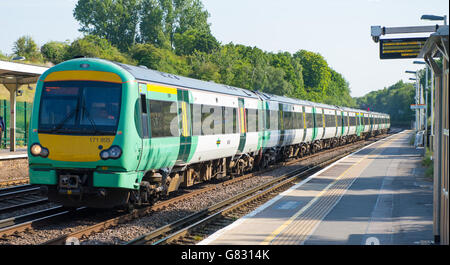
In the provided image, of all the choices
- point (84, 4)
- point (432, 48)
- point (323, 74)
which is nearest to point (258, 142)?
point (432, 48)

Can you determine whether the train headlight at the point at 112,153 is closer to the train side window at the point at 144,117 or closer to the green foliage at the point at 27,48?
the train side window at the point at 144,117

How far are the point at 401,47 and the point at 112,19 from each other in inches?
3316

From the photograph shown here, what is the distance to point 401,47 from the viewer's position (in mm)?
16328

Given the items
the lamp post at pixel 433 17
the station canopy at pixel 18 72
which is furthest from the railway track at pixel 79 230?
the lamp post at pixel 433 17

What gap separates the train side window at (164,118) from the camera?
10977 mm

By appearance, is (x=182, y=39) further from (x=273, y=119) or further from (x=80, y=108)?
(x=80, y=108)

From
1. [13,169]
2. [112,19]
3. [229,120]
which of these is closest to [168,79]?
[229,120]

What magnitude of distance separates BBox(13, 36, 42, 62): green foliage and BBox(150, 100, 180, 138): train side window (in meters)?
52.3

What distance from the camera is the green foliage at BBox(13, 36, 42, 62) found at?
60.2 m

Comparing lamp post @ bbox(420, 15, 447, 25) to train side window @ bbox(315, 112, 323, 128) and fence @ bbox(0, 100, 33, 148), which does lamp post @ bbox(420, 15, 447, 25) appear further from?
fence @ bbox(0, 100, 33, 148)

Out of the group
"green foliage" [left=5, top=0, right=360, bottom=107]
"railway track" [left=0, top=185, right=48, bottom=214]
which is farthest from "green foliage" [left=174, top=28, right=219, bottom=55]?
"railway track" [left=0, top=185, right=48, bottom=214]

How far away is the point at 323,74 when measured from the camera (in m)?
109

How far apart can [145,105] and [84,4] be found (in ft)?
297
